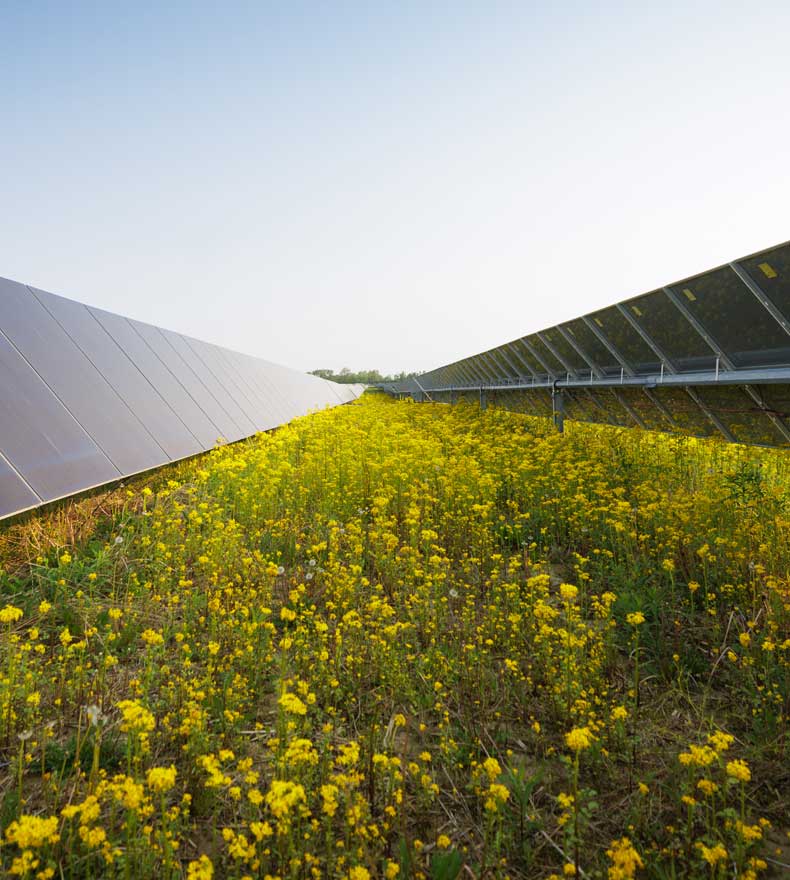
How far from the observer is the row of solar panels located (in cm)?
453

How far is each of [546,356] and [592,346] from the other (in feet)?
9.79

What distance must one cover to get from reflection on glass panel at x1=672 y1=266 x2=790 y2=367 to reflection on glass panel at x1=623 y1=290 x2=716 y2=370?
0.98 ft

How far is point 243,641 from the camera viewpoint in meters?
3.58

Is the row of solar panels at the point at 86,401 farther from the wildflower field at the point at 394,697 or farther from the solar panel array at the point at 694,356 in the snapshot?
the solar panel array at the point at 694,356

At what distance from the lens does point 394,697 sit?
314 centimetres

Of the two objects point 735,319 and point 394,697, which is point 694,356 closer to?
point 735,319

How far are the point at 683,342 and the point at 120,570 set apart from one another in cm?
790

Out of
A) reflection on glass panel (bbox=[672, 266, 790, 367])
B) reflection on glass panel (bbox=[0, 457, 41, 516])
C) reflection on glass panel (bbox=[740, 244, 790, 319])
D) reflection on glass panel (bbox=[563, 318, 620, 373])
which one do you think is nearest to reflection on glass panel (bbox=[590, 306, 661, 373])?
reflection on glass panel (bbox=[563, 318, 620, 373])

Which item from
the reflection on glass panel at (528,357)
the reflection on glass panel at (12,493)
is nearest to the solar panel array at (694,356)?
the reflection on glass panel at (528,357)

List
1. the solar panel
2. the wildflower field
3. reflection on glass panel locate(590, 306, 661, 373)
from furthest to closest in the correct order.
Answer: reflection on glass panel locate(590, 306, 661, 373)
the solar panel
the wildflower field

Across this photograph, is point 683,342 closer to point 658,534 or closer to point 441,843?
point 658,534

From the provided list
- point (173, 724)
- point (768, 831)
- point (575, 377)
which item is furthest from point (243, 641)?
point (575, 377)

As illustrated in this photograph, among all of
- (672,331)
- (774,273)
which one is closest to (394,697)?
(774,273)

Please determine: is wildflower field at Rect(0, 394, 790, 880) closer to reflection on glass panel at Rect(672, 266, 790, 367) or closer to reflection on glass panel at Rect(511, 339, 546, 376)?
reflection on glass panel at Rect(672, 266, 790, 367)
